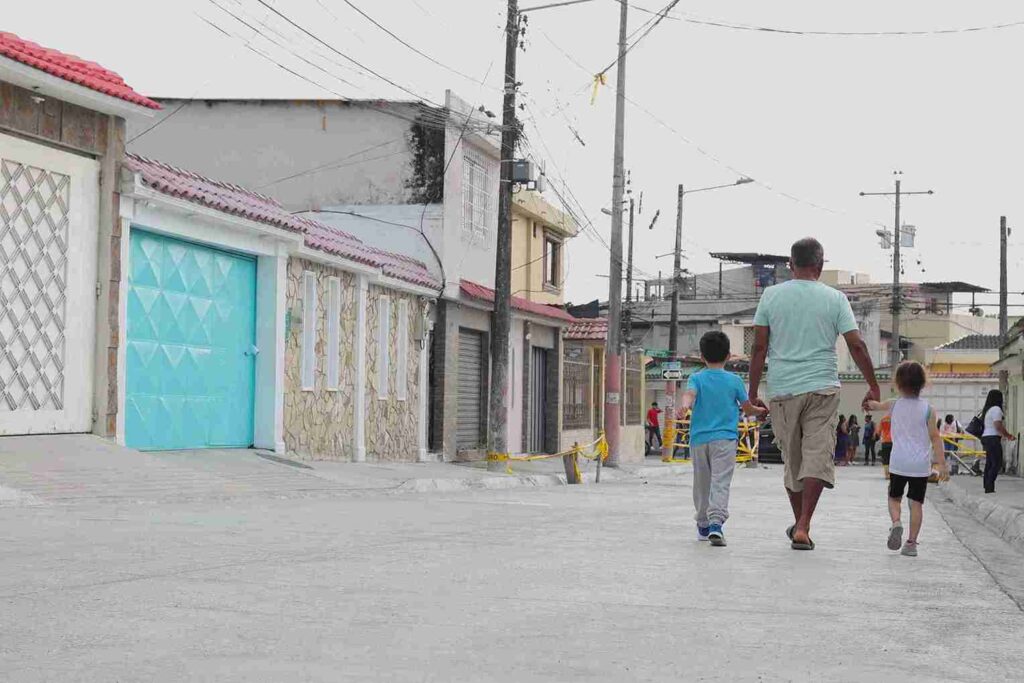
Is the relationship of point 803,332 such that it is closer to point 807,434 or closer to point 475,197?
point 807,434

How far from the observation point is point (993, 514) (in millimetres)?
15859

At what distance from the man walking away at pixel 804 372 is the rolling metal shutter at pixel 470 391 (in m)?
20.2

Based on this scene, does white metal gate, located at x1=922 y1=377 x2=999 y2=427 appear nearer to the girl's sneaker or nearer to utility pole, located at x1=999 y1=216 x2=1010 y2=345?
utility pole, located at x1=999 y1=216 x2=1010 y2=345

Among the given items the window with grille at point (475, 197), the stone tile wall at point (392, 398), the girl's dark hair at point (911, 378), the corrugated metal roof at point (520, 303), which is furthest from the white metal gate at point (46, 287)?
the window with grille at point (475, 197)

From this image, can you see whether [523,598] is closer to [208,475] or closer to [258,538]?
[258,538]

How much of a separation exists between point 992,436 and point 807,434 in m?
13.6

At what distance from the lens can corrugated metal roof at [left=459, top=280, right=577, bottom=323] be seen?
95.1ft

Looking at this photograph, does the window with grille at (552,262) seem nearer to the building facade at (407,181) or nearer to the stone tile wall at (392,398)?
the building facade at (407,181)

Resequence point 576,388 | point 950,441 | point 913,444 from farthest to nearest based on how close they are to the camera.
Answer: point 576,388 → point 950,441 → point 913,444

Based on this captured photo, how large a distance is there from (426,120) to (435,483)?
10907 millimetres

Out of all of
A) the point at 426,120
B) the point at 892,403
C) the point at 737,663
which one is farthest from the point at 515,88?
the point at 737,663

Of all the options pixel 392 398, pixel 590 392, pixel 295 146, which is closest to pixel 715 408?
pixel 392 398

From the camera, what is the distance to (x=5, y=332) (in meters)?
15.2

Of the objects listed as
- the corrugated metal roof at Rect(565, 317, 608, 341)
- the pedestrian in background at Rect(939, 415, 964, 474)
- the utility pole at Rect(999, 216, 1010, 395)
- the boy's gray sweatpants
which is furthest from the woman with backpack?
the utility pole at Rect(999, 216, 1010, 395)
